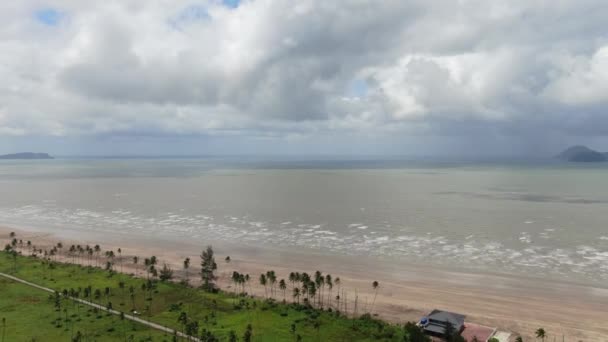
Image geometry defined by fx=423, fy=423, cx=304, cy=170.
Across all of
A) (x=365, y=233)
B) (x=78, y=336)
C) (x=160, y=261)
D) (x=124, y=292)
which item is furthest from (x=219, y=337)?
(x=365, y=233)

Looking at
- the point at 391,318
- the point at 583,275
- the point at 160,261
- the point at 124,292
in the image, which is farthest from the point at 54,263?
the point at 583,275

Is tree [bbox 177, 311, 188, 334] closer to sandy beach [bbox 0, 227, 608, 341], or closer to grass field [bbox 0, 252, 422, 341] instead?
grass field [bbox 0, 252, 422, 341]

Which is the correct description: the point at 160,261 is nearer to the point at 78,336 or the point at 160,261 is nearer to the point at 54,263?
the point at 54,263

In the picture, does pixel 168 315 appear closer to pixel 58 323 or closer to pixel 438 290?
pixel 58 323

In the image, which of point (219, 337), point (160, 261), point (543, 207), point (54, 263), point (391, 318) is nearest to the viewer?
point (219, 337)

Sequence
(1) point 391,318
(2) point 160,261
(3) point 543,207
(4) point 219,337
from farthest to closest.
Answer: (3) point 543,207 → (2) point 160,261 → (1) point 391,318 → (4) point 219,337

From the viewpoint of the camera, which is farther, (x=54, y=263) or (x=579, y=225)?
(x=579, y=225)
